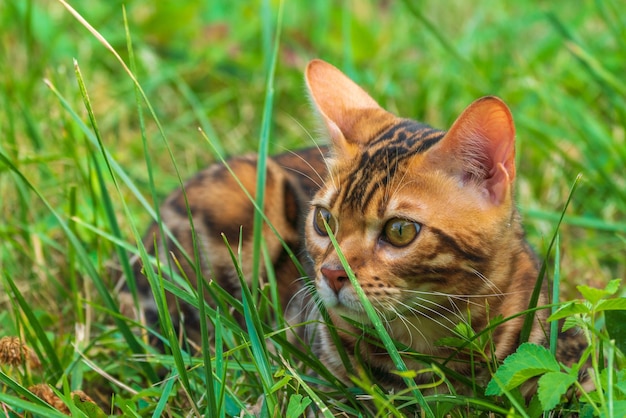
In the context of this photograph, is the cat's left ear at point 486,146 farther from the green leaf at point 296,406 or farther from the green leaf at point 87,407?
the green leaf at point 87,407

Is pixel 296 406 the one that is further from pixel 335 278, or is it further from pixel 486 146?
pixel 486 146

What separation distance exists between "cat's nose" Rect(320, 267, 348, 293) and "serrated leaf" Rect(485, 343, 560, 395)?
0.48m

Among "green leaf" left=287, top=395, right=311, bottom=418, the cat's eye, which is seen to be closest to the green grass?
"green leaf" left=287, top=395, right=311, bottom=418

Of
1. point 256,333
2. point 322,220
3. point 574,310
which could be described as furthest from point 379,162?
point 574,310

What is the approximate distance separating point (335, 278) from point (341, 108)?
28.9 inches

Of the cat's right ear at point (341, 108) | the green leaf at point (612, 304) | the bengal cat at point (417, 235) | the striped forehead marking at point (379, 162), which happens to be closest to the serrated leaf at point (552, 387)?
the green leaf at point (612, 304)

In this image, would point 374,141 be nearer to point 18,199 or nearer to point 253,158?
point 253,158

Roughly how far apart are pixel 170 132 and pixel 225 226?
1480 mm

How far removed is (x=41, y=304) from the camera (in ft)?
10.2

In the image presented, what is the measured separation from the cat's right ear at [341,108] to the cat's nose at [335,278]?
→ 0.48 meters

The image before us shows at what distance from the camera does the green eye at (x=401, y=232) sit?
225 centimetres

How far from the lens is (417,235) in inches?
88.7

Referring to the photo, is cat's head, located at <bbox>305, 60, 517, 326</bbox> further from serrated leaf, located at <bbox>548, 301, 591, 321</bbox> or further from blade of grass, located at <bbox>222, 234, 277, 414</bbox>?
serrated leaf, located at <bbox>548, 301, 591, 321</bbox>

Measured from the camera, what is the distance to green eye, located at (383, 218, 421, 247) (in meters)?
2.25
